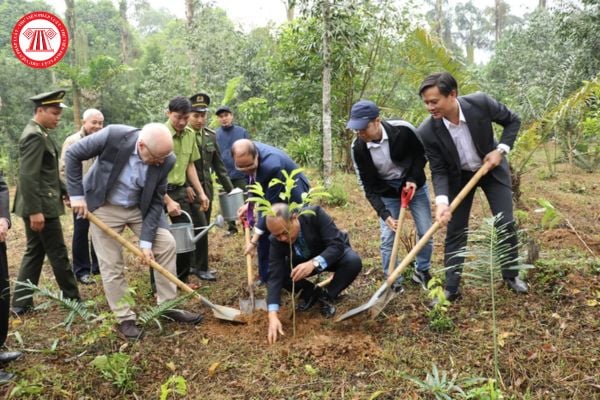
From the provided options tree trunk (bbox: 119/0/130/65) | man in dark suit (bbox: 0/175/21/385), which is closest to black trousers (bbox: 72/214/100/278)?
man in dark suit (bbox: 0/175/21/385)

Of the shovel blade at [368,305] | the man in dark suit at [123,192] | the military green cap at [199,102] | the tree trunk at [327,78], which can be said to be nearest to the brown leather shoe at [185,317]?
the man in dark suit at [123,192]

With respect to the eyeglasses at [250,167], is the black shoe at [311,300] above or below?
below

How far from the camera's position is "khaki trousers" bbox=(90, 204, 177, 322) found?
3.57m

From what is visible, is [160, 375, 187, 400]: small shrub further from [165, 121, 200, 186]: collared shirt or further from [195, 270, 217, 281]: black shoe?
[165, 121, 200, 186]: collared shirt

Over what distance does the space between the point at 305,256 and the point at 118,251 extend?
145 centimetres

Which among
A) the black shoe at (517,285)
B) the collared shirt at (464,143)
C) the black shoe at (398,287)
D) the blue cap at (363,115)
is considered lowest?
the black shoe at (398,287)

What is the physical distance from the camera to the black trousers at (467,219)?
139 inches

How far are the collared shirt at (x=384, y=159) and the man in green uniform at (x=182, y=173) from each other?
5.83ft

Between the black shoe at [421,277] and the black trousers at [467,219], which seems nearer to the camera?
the black trousers at [467,219]

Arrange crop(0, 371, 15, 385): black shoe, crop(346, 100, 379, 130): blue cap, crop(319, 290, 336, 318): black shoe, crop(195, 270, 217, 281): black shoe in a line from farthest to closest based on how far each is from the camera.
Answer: crop(195, 270, 217, 281): black shoe, crop(319, 290, 336, 318): black shoe, crop(346, 100, 379, 130): blue cap, crop(0, 371, 15, 385): black shoe

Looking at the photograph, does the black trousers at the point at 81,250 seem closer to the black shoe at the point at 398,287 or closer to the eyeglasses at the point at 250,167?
the eyeglasses at the point at 250,167

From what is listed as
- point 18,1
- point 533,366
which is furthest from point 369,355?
point 18,1

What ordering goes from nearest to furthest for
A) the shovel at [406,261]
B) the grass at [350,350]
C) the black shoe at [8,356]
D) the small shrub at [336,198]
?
the grass at [350,350] → the black shoe at [8,356] → the shovel at [406,261] → the small shrub at [336,198]

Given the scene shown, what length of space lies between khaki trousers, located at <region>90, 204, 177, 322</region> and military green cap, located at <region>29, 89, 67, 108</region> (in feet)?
3.57
